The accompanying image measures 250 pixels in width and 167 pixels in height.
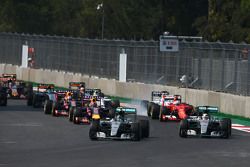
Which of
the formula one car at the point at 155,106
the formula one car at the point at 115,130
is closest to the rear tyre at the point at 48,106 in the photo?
the formula one car at the point at 155,106

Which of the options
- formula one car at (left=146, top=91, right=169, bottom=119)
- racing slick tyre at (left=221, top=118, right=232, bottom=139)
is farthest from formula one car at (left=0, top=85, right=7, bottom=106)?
racing slick tyre at (left=221, top=118, right=232, bottom=139)

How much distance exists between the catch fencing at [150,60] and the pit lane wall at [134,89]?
1.26ft

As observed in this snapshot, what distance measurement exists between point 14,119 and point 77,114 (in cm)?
289

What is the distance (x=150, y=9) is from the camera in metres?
112

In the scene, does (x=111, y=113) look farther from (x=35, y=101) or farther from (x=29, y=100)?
(x=29, y=100)

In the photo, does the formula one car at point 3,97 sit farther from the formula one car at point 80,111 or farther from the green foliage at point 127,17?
the green foliage at point 127,17

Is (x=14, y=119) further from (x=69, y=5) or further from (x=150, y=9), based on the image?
(x=69, y=5)

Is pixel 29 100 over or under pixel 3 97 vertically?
under

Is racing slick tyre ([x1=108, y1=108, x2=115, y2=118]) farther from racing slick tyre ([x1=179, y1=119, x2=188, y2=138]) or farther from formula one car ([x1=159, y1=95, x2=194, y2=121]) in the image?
formula one car ([x1=159, y1=95, x2=194, y2=121])

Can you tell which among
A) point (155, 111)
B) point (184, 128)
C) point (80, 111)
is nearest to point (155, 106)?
point (155, 111)

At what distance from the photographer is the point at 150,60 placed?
4606 cm

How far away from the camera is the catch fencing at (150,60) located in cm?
3731

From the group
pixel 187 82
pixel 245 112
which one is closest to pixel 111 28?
pixel 187 82

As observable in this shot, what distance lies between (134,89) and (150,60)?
154cm
